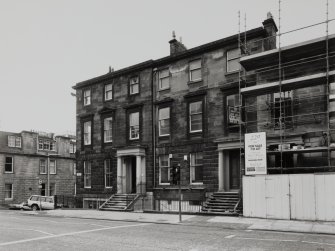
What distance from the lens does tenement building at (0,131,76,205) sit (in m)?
46.0

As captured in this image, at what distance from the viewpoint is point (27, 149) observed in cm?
4903

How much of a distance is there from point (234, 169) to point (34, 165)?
3280 centimetres

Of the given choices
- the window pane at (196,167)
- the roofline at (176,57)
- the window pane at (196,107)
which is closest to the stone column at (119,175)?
the window pane at (196,167)

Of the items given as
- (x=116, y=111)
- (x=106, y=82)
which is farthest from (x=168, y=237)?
(x=106, y=82)

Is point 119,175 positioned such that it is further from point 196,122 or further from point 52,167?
point 52,167

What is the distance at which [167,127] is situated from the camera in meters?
28.0

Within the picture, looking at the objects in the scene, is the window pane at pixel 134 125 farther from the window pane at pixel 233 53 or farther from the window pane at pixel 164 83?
the window pane at pixel 233 53

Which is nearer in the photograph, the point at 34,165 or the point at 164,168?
the point at 164,168

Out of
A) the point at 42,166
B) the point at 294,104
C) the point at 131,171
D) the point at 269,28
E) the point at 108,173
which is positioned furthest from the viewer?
the point at 42,166

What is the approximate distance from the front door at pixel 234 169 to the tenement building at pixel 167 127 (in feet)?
0.21

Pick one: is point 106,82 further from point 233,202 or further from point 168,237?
point 168,237

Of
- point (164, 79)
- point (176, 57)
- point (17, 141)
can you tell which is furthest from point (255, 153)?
point (17, 141)

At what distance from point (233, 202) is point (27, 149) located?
114ft

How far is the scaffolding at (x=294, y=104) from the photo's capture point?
19.7 meters
